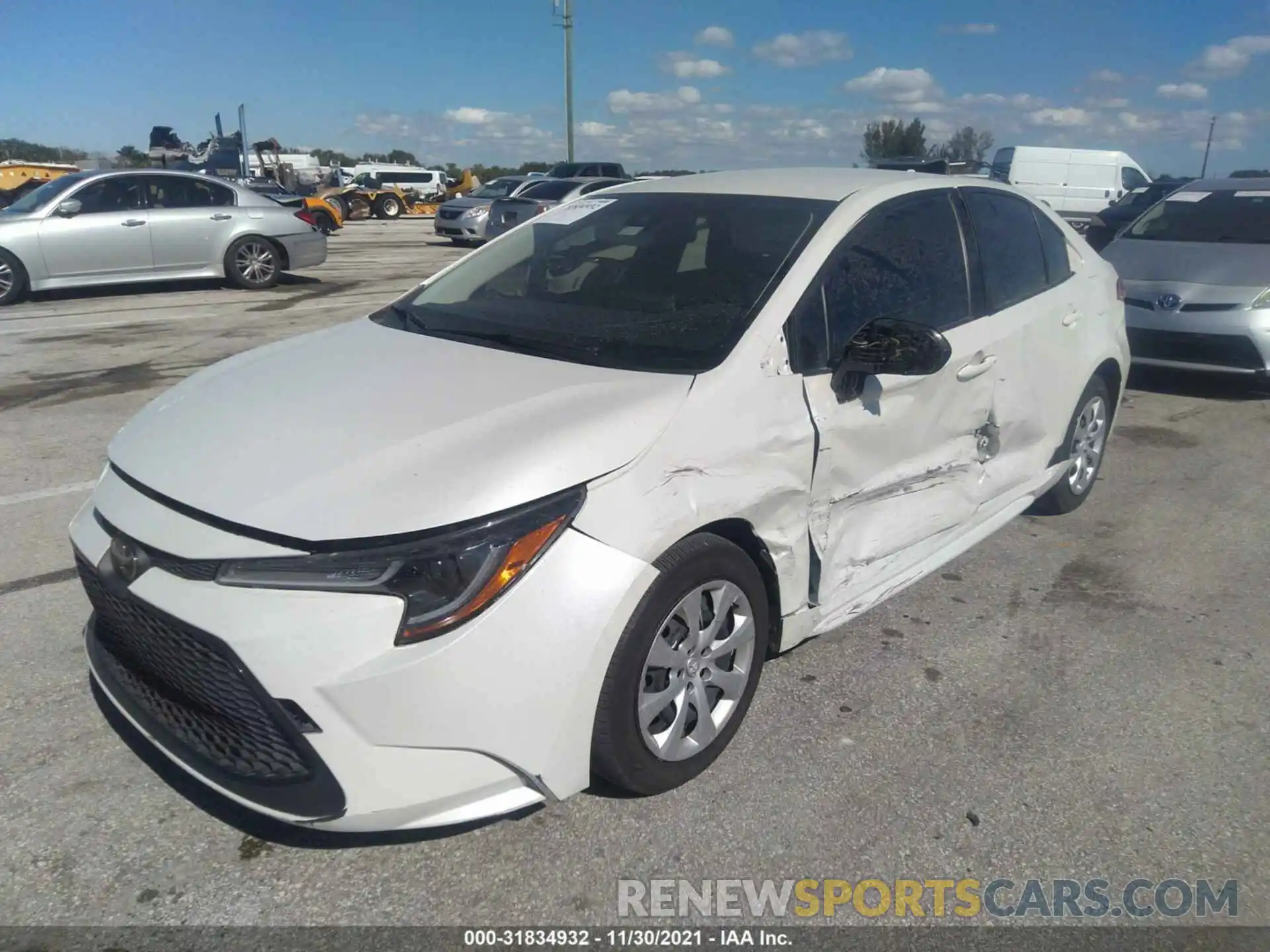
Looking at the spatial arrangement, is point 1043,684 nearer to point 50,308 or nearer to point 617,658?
point 617,658

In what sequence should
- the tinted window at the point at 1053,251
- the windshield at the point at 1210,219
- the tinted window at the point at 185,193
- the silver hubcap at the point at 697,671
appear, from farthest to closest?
1. the tinted window at the point at 185,193
2. the windshield at the point at 1210,219
3. the tinted window at the point at 1053,251
4. the silver hubcap at the point at 697,671

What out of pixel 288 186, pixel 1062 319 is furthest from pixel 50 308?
pixel 288 186

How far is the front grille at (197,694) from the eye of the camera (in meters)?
2.20

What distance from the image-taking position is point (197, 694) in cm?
232

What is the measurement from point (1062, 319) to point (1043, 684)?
178 cm

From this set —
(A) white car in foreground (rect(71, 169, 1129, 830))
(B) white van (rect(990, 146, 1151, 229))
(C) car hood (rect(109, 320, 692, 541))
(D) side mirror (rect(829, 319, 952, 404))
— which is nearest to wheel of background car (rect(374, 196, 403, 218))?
(B) white van (rect(990, 146, 1151, 229))

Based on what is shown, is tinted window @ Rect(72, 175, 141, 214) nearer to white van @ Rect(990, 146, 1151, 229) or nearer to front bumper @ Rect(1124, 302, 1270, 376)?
front bumper @ Rect(1124, 302, 1270, 376)

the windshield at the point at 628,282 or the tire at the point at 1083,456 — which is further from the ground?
the windshield at the point at 628,282

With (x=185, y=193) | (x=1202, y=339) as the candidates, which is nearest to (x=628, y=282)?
(x=1202, y=339)

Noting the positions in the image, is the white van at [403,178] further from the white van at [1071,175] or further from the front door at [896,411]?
the front door at [896,411]

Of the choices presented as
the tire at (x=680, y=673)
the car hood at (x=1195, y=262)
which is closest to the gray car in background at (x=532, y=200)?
→ the car hood at (x=1195, y=262)

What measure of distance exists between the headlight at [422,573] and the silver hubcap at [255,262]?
460 inches

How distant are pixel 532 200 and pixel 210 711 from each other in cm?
1780

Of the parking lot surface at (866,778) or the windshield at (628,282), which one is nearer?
the parking lot surface at (866,778)
